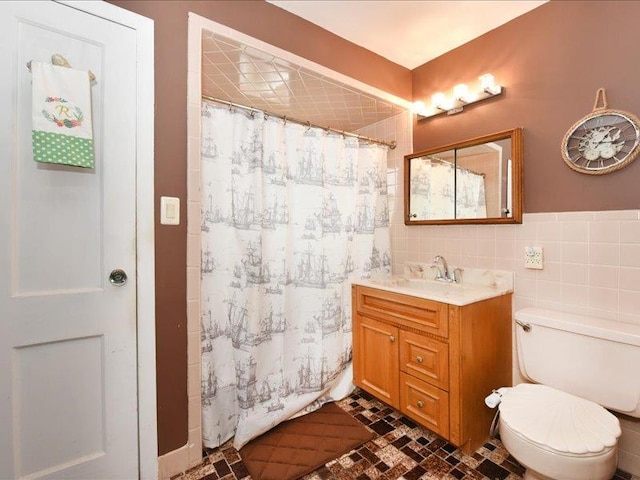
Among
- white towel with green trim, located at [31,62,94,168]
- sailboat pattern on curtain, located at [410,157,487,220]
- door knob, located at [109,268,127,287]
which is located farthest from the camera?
sailboat pattern on curtain, located at [410,157,487,220]

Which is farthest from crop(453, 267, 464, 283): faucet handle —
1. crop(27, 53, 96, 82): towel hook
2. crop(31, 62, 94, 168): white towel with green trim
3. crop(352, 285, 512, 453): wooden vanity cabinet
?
crop(27, 53, 96, 82): towel hook

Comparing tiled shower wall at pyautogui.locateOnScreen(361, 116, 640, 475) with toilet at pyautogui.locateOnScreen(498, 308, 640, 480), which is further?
tiled shower wall at pyautogui.locateOnScreen(361, 116, 640, 475)

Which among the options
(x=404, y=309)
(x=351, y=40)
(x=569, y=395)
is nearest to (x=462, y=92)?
(x=351, y=40)

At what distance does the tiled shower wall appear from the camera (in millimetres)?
1385

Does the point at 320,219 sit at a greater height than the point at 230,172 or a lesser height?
lesser

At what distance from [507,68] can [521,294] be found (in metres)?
1.37

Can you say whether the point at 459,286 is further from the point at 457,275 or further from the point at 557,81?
the point at 557,81

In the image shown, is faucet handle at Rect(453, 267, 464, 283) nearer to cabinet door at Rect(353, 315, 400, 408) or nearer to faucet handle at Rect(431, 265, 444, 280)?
faucet handle at Rect(431, 265, 444, 280)

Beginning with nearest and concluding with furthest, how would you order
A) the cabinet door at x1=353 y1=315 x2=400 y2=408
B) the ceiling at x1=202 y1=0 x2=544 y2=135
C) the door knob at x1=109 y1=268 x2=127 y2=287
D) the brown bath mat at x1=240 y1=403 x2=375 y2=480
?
the door knob at x1=109 y1=268 x2=127 y2=287, the brown bath mat at x1=240 y1=403 x2=375 y2=480, the ceiling at x1=202 y1=0 x2=544 y2=135, the cabinet door at x1=353 y1=315 x2=400 y2=408

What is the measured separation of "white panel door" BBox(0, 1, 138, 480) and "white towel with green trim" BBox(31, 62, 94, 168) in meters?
0.07

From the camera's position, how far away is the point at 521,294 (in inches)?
68.3

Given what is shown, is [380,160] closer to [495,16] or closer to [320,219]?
[320,219]

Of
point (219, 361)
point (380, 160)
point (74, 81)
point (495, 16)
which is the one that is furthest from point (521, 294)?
point (74, 81)

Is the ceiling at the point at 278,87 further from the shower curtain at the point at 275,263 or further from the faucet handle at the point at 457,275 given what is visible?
the faucet handle at the point at 457,275
